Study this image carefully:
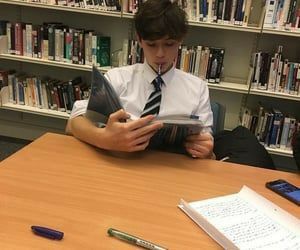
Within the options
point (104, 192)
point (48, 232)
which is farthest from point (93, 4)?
point (48, 232)

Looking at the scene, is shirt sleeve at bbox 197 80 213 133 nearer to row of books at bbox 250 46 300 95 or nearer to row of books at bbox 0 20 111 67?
row of books at bbox 250 46 300 95

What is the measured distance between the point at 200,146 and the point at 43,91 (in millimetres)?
2112

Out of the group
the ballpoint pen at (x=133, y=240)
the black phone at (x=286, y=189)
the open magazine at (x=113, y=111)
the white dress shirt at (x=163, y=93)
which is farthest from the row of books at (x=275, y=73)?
the ballpoint pen at (x=133, y=240)

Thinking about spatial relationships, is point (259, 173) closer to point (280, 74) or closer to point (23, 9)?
point (280, 74)

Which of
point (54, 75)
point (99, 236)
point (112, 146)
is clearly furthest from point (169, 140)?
point (54, 75)

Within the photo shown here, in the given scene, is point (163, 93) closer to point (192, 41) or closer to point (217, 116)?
point (217, 116)

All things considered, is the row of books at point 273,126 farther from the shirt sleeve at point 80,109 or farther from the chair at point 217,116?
the shirt sleeve at point 80,109

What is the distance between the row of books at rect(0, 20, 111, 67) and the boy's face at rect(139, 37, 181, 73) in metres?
1.49

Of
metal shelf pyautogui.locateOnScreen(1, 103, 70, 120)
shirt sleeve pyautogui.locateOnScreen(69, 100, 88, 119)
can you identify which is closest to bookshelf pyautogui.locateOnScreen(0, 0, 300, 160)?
metal shelf pyautogui.locateOnScreen(1, 103, 70, 120)

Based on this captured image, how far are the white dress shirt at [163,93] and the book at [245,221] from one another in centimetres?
57

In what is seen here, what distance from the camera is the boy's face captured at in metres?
1.48

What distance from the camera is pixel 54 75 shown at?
333cm

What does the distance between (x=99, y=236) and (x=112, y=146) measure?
459 mm

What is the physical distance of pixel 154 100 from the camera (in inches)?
62.2
